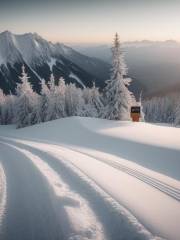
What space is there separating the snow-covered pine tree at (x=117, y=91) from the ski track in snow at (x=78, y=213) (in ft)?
98.9

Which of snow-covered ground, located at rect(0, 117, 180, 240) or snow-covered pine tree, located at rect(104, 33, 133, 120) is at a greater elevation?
snow-covered pine tree, located at rect(104, 33, 133, 120)

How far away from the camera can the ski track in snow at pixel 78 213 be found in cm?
862

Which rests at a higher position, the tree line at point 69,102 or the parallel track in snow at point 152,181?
the tree line at point 69,102

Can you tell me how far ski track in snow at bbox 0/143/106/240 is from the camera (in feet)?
28.3

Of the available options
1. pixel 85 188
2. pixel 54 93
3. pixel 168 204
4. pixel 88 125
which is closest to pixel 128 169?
pixel 85 188

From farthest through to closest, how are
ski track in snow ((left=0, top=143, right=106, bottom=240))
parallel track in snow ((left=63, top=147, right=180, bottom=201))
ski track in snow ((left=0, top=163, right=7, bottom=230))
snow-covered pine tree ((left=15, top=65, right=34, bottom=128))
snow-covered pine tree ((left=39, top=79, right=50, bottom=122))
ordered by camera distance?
snow-covered pine tree ((left=39, top=79, right=50, bottom=122))
snow-covered pine tree ((left=15, top=65, right=34, bottom=128))
parallel track in snow ((left=63, top=147, right=180, bottom=201))
ski track in snow ((left=0, top=163, right=7, bottom=230))
ski track in snow ((left=0, top=143, right=106, bottom=240))

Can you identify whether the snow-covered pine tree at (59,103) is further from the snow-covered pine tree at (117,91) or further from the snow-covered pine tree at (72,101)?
the snow-covered pine tree at (117,91)

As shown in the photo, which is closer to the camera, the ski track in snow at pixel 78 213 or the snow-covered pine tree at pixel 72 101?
the ski track in snow at pixel 78 213

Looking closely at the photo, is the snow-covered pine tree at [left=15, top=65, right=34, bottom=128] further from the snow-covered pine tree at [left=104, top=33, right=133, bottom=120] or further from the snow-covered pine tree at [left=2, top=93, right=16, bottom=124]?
the snow-covered pine tree at [left=2, top=93, right=16, bottom=124]

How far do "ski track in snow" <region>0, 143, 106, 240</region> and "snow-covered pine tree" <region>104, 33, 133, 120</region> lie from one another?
30.2 m

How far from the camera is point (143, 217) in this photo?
32.1ft

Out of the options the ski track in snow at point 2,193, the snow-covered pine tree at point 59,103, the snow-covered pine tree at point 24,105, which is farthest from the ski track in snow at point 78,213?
the snow-covered pine tree at point 59,103

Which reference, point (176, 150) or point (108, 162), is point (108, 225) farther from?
point (176, 150)

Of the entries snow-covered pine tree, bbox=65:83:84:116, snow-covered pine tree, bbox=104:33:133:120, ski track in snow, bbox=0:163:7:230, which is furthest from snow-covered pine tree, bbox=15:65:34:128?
ski track in snow, bbox=0:163:7:230
